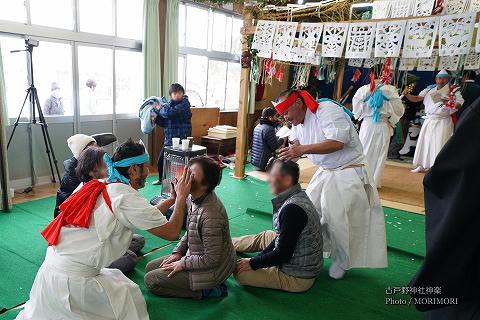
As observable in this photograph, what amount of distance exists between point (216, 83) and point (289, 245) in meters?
6.00

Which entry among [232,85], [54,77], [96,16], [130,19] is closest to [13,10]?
[54,77]

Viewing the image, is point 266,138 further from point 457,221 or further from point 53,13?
point 457,221

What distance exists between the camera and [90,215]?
165cm

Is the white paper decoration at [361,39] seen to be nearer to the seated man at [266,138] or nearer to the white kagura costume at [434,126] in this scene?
the seated man at [266,138]

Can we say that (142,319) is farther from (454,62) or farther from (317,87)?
(317,87)

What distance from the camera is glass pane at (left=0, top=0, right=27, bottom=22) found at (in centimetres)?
404

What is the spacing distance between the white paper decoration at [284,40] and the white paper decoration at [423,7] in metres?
1.35

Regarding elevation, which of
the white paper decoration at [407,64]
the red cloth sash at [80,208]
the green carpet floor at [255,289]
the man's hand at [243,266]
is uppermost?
the white paper decoration at [407,64]

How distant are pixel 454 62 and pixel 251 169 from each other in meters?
3.33

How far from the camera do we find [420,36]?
371cm

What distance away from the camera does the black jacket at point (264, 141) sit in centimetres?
543

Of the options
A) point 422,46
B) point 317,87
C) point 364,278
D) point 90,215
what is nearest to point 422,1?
point 422,46

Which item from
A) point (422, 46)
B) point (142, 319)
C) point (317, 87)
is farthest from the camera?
point (317, 87)

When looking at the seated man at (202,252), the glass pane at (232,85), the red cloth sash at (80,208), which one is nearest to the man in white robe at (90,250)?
the red cloth sash at (80,208)
